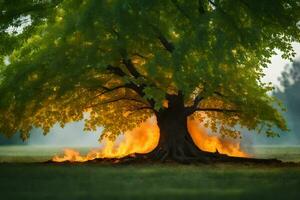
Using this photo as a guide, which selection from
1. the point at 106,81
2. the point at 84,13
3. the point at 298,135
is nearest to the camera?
the point at 84,13

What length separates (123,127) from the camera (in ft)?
129

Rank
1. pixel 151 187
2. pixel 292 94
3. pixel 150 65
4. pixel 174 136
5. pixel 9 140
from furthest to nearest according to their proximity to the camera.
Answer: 1. pixel 292 94
2. pixel 9 140
3. pixel 174 136
4. pixel 150 65
5. pixel 151 187

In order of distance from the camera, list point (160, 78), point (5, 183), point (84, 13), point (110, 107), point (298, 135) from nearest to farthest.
A: point (5, 183) < point (84, 13) < point (160, 78) < point (110, 107) < point (298, 135)

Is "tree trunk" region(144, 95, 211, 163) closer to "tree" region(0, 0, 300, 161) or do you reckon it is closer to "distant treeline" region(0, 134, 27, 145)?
"tree" region(0, 0, 300, 161)

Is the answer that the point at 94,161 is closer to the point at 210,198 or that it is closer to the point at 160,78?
the point at 160,78

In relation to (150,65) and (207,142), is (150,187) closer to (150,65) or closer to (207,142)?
(150,65)

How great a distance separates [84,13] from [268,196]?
12295 mm

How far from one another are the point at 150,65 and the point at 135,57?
23.1ft

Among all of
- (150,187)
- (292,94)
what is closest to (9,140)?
(292,94)

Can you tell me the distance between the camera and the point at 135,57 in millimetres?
34938

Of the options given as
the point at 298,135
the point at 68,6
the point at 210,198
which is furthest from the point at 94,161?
the point at 298,135

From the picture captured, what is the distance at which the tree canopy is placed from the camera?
2475cm

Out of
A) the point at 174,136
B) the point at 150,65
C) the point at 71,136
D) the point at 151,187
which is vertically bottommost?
the point at 151,187

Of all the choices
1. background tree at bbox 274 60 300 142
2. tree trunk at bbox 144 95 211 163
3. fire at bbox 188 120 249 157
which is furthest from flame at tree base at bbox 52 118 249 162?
background tree at bbox 274 60 300 142
